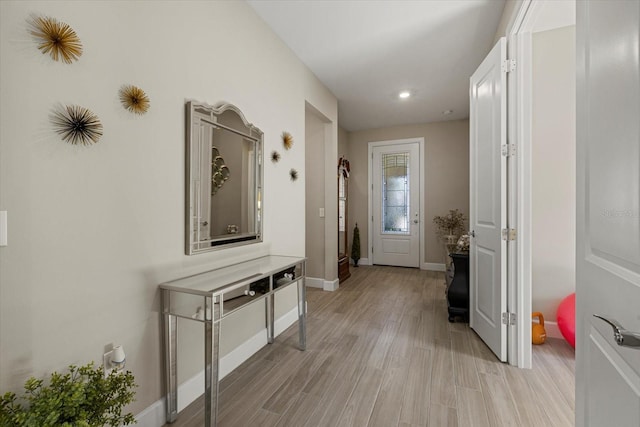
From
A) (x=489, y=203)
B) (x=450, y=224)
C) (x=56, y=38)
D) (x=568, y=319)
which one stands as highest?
(x=56, y=38)

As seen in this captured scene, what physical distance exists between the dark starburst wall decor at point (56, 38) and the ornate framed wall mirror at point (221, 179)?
579 mm

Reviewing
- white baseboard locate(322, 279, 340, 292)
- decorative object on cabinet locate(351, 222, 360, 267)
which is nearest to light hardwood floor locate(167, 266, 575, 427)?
white baseboard locate(322, 279, 340, 292)

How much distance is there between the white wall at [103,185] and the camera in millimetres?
1038

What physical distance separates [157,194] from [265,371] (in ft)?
4.58

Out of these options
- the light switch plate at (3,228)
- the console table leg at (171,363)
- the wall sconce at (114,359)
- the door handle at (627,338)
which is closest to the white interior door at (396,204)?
the console table leg at (171,363)

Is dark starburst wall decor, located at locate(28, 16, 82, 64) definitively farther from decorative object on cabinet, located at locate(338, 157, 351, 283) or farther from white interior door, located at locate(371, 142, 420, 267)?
white interior door, located at locate(371, 142, 420, 267)

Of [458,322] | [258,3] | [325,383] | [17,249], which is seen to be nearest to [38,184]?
[17,249]

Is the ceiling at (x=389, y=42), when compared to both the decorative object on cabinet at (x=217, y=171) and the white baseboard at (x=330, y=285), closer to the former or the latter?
the decorative object on cabinet at (x=217, y=171)

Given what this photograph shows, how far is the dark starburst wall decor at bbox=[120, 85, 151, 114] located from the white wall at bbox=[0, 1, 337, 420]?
3 centimetres

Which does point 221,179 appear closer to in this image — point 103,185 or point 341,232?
point 103,185

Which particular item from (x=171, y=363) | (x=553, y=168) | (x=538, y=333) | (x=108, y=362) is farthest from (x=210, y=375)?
(x=553, y=168)

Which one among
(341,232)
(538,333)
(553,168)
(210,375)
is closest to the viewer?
(210,375)

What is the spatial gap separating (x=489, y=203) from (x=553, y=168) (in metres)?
0.78

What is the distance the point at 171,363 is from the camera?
158 cm
